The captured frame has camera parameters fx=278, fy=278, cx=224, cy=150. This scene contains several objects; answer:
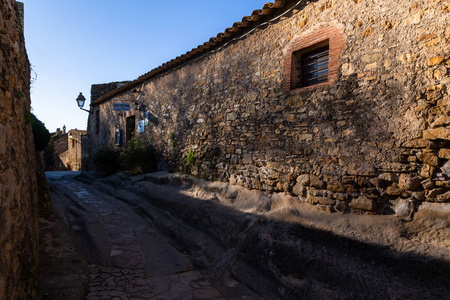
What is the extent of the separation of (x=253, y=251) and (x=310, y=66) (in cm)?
327

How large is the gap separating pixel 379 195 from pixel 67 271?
431 centimetres

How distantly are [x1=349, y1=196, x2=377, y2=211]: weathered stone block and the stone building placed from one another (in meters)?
17.5

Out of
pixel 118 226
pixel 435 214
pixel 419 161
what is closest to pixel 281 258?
pixel 435 214

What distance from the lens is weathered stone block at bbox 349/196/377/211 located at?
3691mm

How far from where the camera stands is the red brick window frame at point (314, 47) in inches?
169

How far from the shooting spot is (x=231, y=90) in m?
6.12

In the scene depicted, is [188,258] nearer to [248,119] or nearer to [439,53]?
[248,119]

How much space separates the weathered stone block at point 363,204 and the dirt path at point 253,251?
145 millimetres

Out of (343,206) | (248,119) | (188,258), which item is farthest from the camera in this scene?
(248,119)

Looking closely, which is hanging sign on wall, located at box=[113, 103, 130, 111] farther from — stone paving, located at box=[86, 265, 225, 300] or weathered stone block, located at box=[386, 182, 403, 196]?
weathered stone block, located at box=[386, 182, 403, 196]

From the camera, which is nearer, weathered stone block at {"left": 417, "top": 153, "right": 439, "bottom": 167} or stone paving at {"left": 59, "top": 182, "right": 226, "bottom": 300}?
weathered stone block at {"left": 417, "top": 153, "right": 439, "bottom": 167}

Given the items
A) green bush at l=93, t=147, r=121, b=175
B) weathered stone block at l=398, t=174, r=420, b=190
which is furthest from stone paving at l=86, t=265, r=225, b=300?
green bush at l=93, t=147, r=121, b=175

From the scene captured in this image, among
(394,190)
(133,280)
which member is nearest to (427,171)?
(394,190)

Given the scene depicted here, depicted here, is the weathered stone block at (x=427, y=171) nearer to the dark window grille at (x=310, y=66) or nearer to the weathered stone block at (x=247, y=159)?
the dark window grille at (x=310, y=66)
